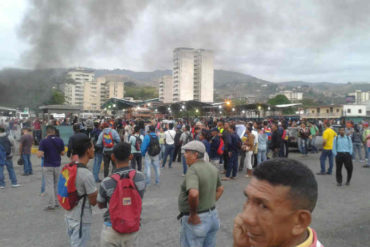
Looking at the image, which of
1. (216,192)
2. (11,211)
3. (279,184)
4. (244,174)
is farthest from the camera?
(244,174)

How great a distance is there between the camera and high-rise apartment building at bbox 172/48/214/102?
115000mm

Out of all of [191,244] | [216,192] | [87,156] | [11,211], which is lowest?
[11,211]

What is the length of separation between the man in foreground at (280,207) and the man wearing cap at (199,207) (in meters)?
1.57

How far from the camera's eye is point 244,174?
9.03 m

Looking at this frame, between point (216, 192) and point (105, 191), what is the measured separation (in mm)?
1217

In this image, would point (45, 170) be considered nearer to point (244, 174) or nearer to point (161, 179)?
point (161, 179)

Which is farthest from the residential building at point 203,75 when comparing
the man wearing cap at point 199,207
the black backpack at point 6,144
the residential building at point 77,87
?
the man wearing cap at point 199,207

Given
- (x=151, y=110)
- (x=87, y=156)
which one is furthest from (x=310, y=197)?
(x=151, y=110)

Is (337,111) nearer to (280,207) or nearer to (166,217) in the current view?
(166,217)

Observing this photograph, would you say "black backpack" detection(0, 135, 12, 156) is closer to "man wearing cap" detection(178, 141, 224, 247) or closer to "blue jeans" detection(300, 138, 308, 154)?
"man wearing cap" detection(178, 141, 224, 247)

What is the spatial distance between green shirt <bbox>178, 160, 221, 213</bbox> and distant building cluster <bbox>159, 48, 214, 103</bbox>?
11019cm

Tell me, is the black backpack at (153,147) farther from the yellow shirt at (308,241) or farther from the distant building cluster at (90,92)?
the distant building cluster at (90,92)

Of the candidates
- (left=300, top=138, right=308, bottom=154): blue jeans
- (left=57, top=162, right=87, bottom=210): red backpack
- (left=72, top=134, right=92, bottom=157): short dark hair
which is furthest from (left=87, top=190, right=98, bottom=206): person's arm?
(left=300, top=138, right=308, bottom=154): blue jeans

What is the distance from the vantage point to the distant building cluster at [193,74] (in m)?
115
